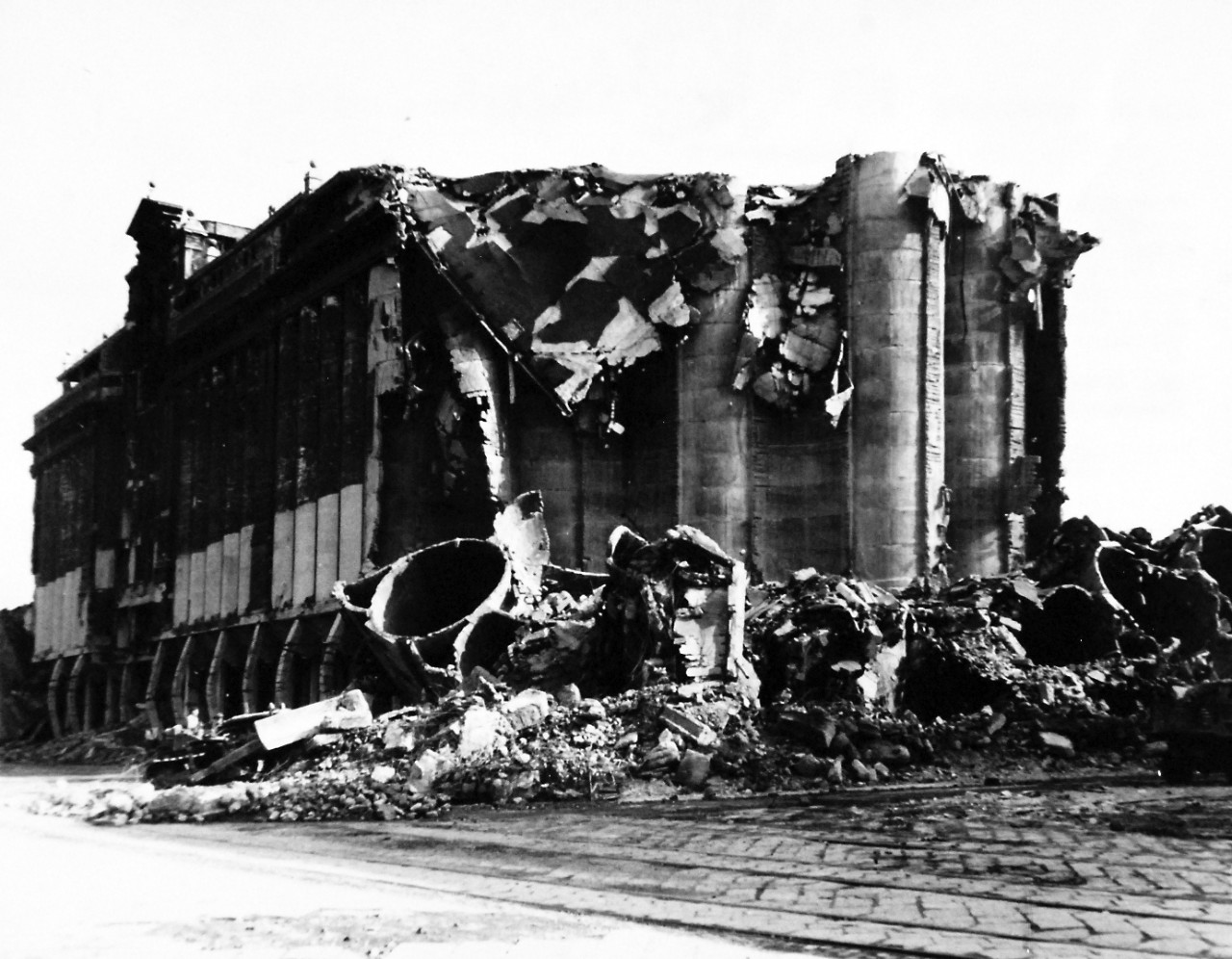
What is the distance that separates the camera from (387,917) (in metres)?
8.42

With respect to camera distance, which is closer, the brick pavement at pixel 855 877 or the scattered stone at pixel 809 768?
the brick pavement at pixel 855 877

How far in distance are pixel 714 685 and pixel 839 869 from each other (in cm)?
779

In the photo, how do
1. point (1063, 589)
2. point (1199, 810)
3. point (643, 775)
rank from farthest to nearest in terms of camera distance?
point (1063, 589), point (643, 775), point (1199, 810)

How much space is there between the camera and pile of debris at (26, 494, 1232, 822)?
618 inches

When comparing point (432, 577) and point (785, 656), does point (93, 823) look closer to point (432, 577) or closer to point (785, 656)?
point (785, 656)

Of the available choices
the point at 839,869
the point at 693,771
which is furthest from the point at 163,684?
the point at 839,869

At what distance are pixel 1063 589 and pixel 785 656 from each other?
205 inches

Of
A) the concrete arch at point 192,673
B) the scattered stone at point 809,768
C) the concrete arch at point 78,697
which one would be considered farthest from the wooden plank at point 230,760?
the concrete arch at point 78,697

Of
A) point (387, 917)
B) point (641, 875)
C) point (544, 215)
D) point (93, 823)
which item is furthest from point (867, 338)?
point (387, 917)

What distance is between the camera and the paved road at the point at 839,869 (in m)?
7.95

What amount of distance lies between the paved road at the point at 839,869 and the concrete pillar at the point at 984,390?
45.5 ft

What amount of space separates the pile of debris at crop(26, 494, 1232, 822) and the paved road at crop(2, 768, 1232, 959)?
1.26m

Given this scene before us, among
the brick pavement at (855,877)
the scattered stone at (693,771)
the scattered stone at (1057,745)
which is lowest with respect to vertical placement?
the brick pavement at (855,877)

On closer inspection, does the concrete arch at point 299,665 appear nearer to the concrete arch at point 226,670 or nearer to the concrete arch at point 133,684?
the concrete arch at point 226,670
